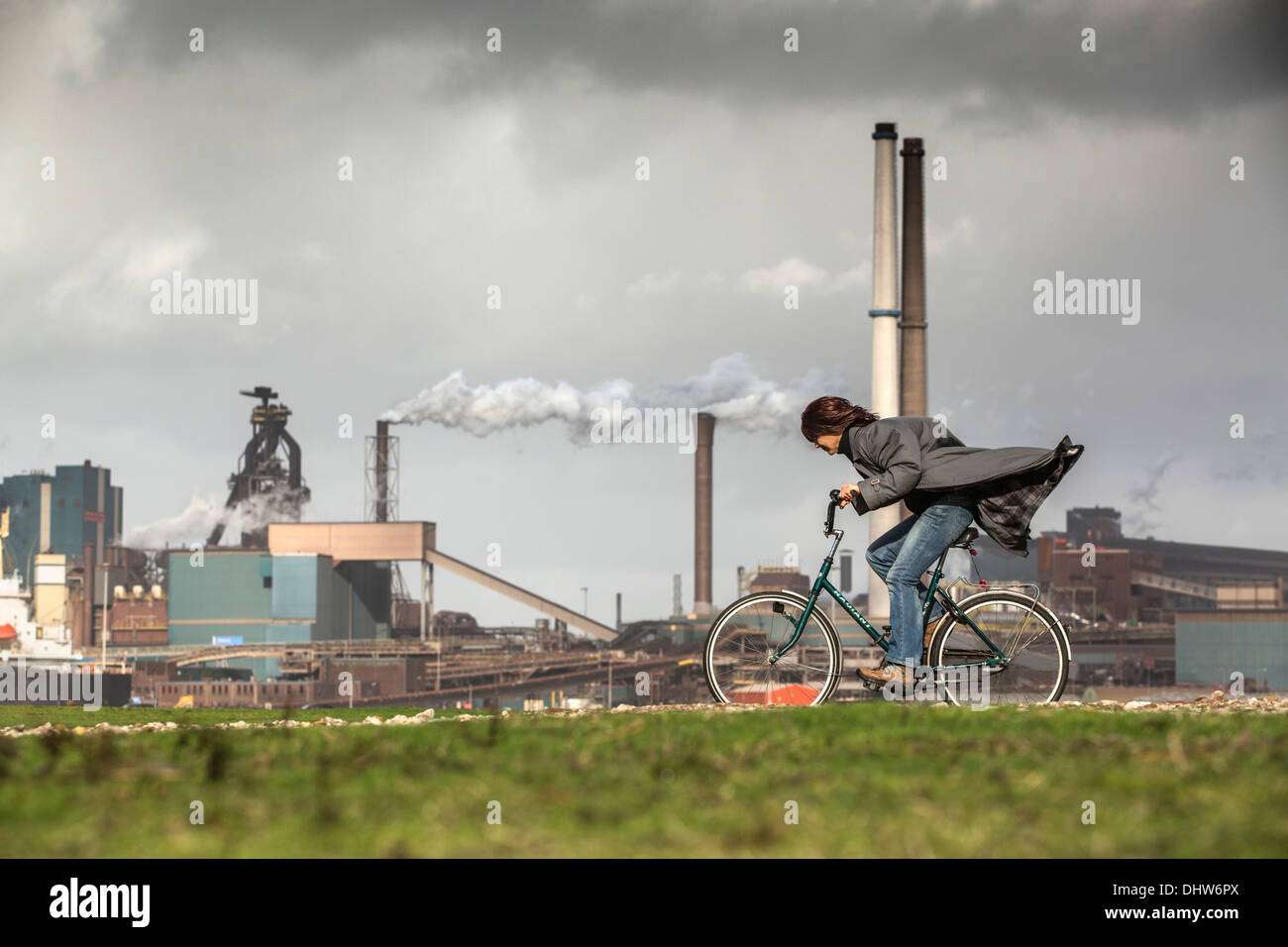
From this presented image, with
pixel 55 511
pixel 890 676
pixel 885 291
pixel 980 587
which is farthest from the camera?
pixel 55 511

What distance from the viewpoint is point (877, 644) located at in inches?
272

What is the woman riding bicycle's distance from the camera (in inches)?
260

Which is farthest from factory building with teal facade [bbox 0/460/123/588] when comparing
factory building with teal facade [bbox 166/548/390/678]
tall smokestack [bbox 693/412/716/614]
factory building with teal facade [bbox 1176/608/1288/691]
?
factory building with teal facade [bbox 1176/608/1288/691]

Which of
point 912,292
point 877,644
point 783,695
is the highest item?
point 912,292

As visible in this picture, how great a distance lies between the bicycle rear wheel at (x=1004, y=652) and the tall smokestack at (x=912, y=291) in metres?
44.1

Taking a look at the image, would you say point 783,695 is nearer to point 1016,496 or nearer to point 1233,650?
point 1016,496

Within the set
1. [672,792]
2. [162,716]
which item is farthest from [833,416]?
[162,716]

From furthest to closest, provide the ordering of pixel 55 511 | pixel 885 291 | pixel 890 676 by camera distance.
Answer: pixel 55 511, pixel 885 291, pixel 890 676

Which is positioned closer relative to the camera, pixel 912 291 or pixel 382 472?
pixel 912 291

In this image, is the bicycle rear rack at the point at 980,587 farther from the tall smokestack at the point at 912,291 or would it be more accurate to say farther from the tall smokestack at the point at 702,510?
the tall smokestack at the point at 702,510

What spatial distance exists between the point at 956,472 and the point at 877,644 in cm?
99
